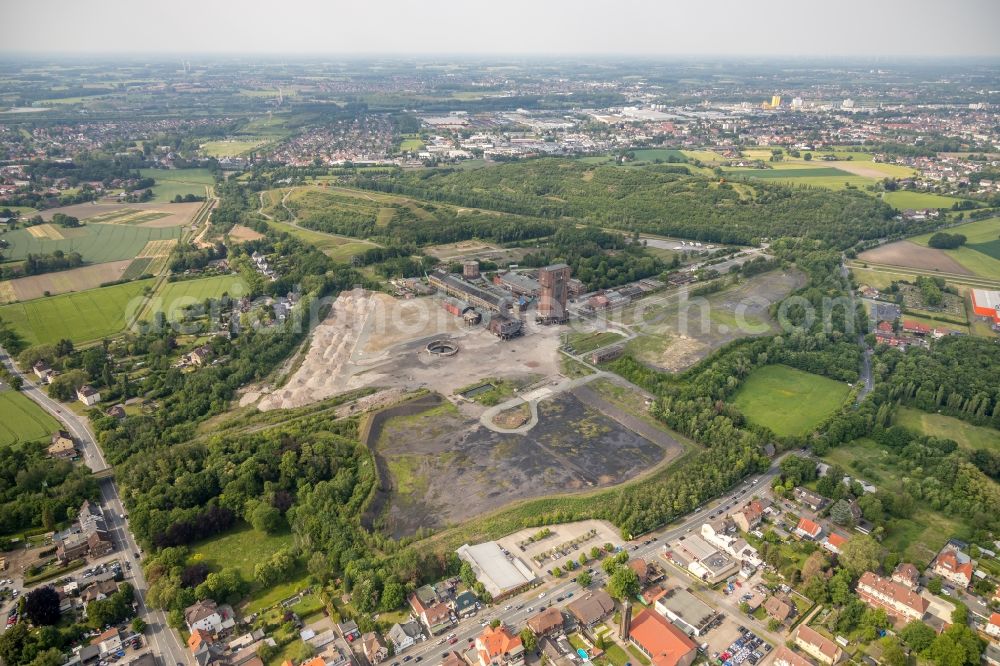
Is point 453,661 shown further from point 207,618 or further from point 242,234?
point 242,234

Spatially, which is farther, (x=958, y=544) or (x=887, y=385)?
(x=887, y=385)

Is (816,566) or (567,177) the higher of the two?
(567,177)

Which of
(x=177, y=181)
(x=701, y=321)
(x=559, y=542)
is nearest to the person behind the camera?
(x=559, y=542)

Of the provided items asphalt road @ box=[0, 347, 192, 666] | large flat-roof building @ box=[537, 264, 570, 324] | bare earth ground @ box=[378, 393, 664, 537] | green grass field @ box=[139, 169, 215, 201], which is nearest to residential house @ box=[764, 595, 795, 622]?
bare earth ground @ box=[378, 393, 664, 537]

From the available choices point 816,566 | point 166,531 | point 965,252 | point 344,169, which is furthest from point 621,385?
point 344,169

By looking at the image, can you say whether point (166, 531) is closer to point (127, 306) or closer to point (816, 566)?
point (816, 566)

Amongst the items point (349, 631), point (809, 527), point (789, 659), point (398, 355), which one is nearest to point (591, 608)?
point (789, 659)
